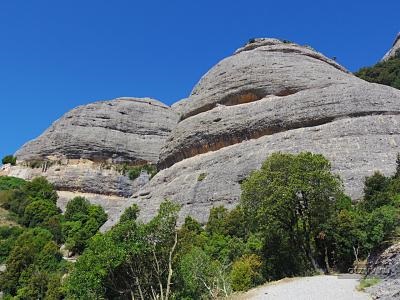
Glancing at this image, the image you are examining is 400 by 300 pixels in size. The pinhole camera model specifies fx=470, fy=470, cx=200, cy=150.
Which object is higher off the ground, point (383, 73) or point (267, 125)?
point (383, 73)

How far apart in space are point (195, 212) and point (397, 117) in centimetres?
1610

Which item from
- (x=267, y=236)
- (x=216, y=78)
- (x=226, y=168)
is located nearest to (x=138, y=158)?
(x=216, y=78)

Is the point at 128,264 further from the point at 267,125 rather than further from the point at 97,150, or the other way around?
the point at 97,150

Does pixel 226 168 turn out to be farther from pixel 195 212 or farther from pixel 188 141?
pixel 188 141

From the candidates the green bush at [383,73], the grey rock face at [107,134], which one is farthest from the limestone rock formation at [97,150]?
the green bush at [383,73]

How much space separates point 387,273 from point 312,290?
2.27 m

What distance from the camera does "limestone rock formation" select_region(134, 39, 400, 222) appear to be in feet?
106

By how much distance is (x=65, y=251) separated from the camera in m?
39.1

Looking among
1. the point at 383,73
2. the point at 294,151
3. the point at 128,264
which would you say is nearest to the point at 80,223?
the point at 294,151

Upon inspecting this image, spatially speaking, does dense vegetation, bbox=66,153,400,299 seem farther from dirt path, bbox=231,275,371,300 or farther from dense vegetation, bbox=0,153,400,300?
dirt path, bbox=231,275,371,300

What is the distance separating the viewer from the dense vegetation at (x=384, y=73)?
224 feet

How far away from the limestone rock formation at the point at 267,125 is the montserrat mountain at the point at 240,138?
0.26 feet

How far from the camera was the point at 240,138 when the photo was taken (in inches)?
1549

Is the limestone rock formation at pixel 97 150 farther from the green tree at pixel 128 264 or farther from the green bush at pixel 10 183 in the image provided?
the green tree at pixel 128 264
